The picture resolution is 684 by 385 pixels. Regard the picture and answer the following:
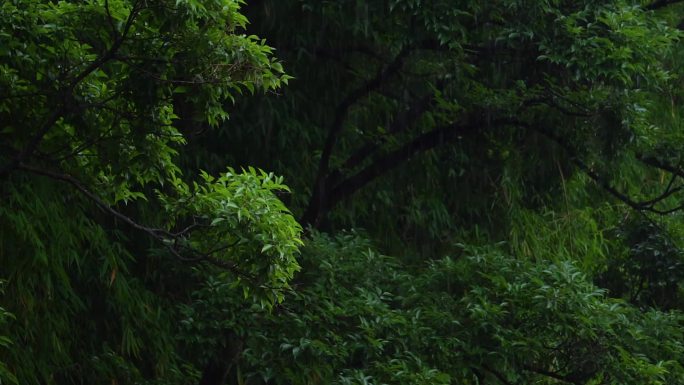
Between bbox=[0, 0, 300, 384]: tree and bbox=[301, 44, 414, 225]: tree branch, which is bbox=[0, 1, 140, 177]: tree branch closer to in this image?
bbox=[0, 0, 300, 384]: tree

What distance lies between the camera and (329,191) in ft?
27.3

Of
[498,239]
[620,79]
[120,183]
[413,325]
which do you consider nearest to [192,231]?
[120,183]

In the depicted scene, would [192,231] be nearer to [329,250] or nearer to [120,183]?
[120,183]

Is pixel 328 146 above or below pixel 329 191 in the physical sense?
above

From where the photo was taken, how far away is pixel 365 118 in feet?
29.8

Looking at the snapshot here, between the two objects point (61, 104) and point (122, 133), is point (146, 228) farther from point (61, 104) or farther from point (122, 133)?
point (61, 104)

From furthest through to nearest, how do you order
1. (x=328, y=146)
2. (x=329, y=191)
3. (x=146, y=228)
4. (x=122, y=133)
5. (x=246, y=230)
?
(x=329, y=191), (x=328, y=146), (x=146, y=228), (x=122, y=133), (x=246, y=230)

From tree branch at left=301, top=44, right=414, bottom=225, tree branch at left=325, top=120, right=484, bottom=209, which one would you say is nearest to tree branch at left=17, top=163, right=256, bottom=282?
tree branch at left=301, top=44, right=414, bottom=225

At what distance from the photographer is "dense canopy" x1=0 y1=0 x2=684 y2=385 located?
5.27 m

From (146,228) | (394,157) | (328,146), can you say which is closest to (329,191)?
(328,146)

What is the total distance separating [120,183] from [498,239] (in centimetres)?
445

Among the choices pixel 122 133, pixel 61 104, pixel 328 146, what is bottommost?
pixel 328 146

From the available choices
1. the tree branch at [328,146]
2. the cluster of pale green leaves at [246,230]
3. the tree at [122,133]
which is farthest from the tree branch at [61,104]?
the tree branch at [328,146]

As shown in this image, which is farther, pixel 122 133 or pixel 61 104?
pixel 122 133
